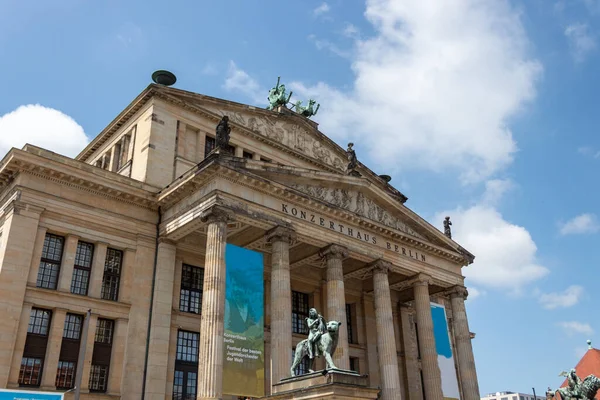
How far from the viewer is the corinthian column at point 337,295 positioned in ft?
92.3

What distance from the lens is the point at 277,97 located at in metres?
40.9

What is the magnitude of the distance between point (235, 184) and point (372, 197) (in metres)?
10.8

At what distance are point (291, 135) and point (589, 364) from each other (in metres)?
38.2

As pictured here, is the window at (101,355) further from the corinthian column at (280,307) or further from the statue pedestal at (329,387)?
the statue pedestal at (329,387)

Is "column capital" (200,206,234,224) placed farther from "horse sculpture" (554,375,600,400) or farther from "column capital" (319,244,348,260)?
"horse sculpture" (554,375,600,400)

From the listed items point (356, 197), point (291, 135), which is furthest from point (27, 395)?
point (291, 135)

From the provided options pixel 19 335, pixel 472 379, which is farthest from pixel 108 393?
pixel 472 379

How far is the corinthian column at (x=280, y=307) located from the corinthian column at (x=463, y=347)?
15.2 metres

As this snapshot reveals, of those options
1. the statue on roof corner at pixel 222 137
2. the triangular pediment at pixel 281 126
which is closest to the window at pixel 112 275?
the statue on roof corner at pixel 222 137

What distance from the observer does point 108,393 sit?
24.8 metres

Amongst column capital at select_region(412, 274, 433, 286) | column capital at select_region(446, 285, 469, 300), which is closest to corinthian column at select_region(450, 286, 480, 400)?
column capital at select_region(446, 285, 469, 300)

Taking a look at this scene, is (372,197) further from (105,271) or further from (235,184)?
(105,271)

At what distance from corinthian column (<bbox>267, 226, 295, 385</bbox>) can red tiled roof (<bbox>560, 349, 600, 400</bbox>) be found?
38971 millimetres

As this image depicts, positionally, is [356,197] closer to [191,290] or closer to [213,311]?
[191,290]
